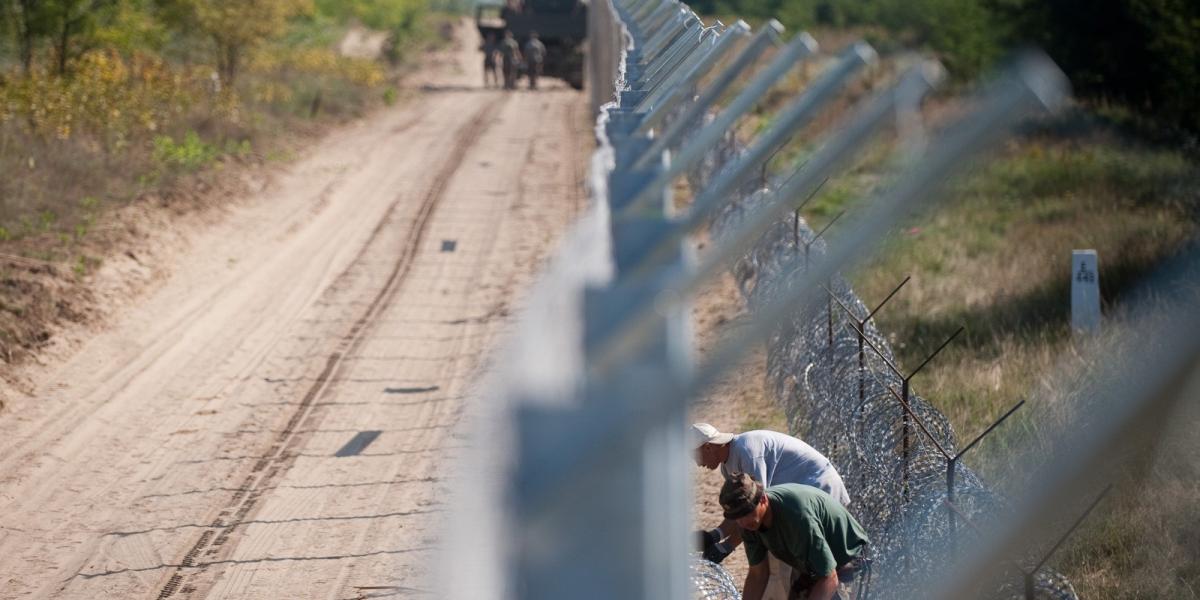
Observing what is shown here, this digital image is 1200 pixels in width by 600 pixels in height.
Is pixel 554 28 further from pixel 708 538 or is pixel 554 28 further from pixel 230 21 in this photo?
pixel 708 538

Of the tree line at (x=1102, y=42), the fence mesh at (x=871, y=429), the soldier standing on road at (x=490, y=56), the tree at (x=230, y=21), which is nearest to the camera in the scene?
the fence mesh at (x=871, y=429)

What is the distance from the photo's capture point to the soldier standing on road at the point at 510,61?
1230 inches

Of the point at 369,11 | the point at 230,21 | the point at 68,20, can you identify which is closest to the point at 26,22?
the point at 68,20

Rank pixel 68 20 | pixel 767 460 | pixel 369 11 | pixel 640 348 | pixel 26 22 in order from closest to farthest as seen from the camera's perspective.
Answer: pixel 640 348 → pixel 767 460 → pixel 26 22 → pixel 68 20 → pixel 369 11

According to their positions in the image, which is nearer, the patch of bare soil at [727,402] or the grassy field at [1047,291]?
the grassy field at [1047,291]

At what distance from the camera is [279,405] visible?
9.92 metres

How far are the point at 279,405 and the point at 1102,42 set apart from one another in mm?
18864

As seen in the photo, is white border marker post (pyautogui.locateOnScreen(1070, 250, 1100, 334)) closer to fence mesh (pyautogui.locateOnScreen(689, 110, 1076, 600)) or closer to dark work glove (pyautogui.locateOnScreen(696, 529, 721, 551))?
fence mesh (pyautogui.locateOnScreen(689, 110, 1076, 600))

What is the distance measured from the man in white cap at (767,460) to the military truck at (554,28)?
26.2 m

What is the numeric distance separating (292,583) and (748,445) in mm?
2494

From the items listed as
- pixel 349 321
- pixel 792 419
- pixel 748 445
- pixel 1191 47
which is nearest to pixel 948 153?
pixel 748 445

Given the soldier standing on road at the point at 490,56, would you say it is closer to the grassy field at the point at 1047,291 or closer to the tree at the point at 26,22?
the grassy field at the point at 1047,291

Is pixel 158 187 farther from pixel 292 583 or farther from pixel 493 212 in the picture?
pixel 292 583

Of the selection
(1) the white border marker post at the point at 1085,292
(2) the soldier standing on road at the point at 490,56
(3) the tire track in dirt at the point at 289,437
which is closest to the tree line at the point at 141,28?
(2) the soldier standing on road at the point at 490,56
